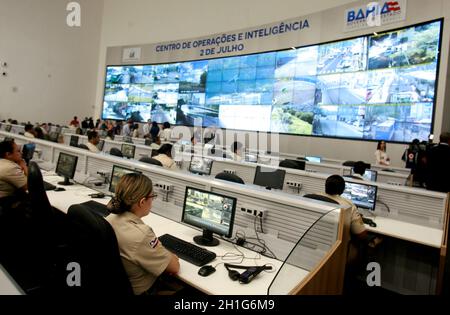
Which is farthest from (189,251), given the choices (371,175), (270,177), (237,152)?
(237,152)

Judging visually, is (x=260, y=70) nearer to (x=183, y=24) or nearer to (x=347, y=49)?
(x=347, y=49)

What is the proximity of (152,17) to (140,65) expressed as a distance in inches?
80.4

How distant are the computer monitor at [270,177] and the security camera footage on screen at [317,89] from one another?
14.4 feet

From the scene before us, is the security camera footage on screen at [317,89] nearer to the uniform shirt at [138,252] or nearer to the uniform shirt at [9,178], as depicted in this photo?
the uniform shirt at [138,252]

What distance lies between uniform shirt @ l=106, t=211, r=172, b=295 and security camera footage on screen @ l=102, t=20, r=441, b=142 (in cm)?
672

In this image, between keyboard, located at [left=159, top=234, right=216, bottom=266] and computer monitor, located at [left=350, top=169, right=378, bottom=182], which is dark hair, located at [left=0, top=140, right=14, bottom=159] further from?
computer monitor, located at [left=350, top=169, right=378, bottom=182]

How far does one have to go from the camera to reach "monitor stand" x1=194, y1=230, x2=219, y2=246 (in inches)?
84.0

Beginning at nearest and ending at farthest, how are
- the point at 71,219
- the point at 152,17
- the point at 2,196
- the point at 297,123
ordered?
the point at 71,219 → the point at 2,196 → the point at 297,123 → the point at 152,17

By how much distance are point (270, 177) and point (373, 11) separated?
586 cm

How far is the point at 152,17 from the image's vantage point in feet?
41.3

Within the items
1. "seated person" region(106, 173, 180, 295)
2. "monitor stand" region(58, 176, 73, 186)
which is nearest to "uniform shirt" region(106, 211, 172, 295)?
"seated person" region(106, 173, 180, 295)

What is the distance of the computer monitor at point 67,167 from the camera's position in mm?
3490

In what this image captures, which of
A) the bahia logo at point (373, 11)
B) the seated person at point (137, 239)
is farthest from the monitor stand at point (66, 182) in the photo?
the bahia logo at point (373, 11)

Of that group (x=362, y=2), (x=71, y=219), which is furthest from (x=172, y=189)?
(x=362, y=2)
